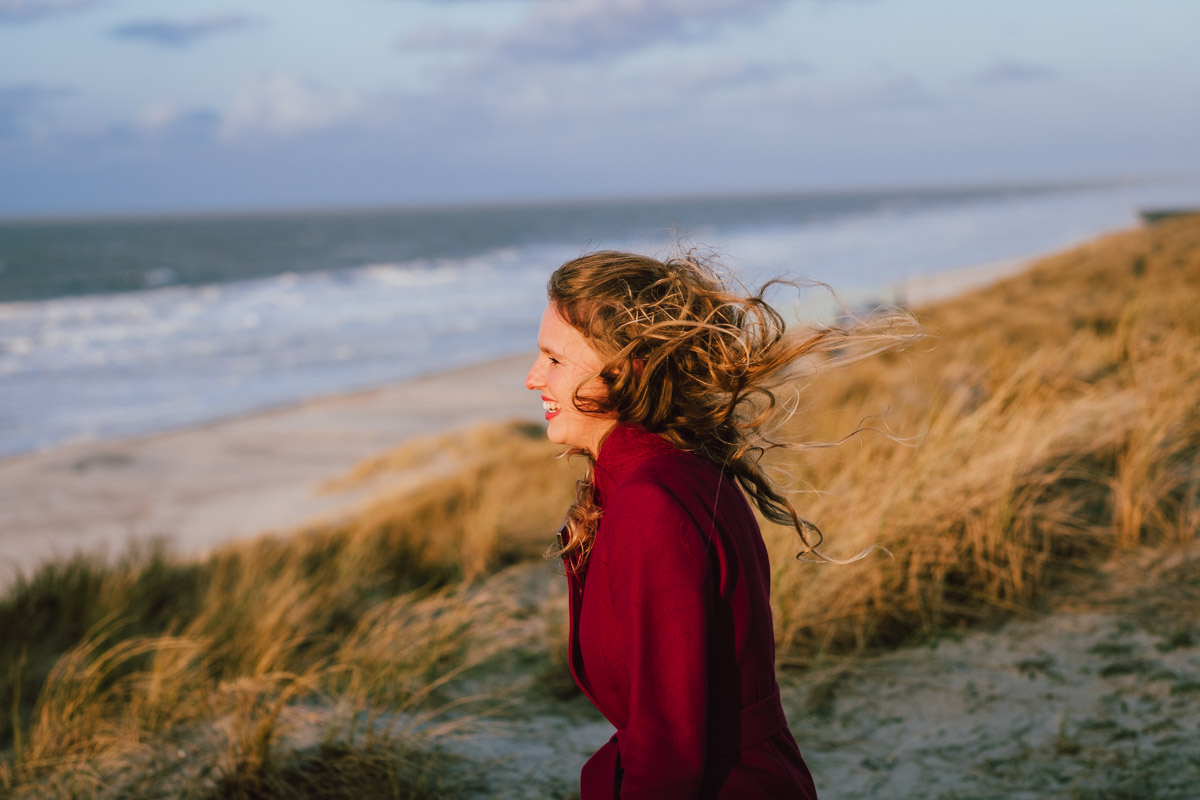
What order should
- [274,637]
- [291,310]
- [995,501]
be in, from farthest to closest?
[291,310] → [274,637] → [995,501]

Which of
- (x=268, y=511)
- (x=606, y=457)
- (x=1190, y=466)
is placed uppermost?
(x=606, y=457)

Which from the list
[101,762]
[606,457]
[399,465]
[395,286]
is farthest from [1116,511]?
[395,286]

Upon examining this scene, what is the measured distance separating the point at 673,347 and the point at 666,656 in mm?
486

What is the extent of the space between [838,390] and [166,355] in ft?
50.0

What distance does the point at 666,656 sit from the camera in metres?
1.44

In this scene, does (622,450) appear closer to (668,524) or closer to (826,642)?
(668,524)

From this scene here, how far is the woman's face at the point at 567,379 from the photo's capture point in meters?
1.66

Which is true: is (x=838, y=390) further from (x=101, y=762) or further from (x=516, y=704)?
(x=101, y=762)

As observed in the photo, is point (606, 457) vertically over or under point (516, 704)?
over

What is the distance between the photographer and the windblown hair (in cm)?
161

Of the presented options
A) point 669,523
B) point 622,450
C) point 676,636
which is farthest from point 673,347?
point 676,636

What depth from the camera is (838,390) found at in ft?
30.8

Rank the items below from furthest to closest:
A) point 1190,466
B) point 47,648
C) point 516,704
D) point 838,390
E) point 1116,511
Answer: point 838,390 → point 47,648 → point 1190,466 → point 1116,511 → point 516,704

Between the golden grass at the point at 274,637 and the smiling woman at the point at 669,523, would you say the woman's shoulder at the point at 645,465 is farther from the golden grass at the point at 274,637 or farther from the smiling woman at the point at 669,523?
the golden grass at the point at 274,637
